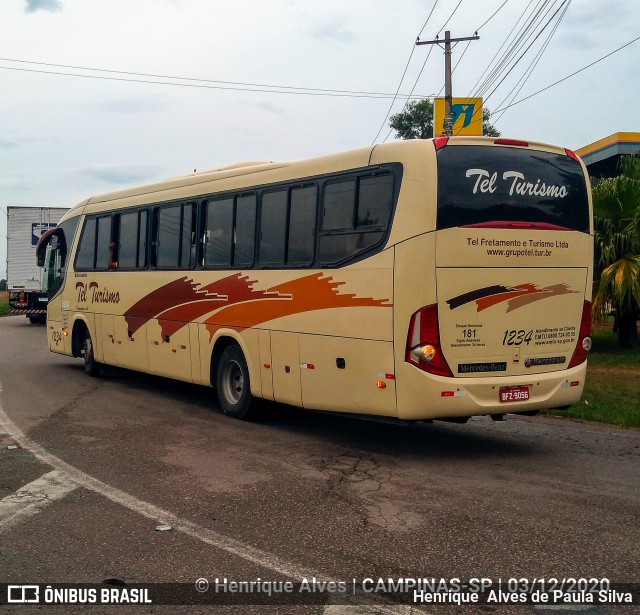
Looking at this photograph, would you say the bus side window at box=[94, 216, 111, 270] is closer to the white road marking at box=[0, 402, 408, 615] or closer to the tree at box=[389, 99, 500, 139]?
the white road marking at box=[0, 402, 408, 615]

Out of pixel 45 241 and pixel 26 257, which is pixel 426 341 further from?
pixel 26 257

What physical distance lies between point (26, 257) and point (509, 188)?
26861 mm

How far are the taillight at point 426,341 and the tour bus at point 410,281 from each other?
13mm

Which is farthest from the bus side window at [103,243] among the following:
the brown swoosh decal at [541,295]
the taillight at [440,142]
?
the brown swoosh decal at [541,295]

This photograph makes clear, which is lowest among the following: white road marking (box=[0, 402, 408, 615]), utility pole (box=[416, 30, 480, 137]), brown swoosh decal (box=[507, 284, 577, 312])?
white road marking (box=[0, 402, 408, 615])

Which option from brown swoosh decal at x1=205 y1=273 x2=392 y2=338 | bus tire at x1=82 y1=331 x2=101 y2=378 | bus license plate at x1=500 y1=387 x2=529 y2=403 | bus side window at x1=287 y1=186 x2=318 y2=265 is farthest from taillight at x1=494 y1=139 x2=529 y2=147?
bus tire at x1=82 y1=331 x2=101 y2=378

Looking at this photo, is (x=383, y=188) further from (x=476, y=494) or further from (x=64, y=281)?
(x=64, y=281)

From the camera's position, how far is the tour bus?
8.64 m

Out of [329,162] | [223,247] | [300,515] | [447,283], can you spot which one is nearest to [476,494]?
[300,515]

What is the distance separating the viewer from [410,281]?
8.62m

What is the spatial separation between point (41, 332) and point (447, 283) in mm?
23100

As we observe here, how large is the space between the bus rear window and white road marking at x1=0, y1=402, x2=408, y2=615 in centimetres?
387

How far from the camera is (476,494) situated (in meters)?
7.49

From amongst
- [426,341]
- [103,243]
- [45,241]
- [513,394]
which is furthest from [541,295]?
[45,241]
